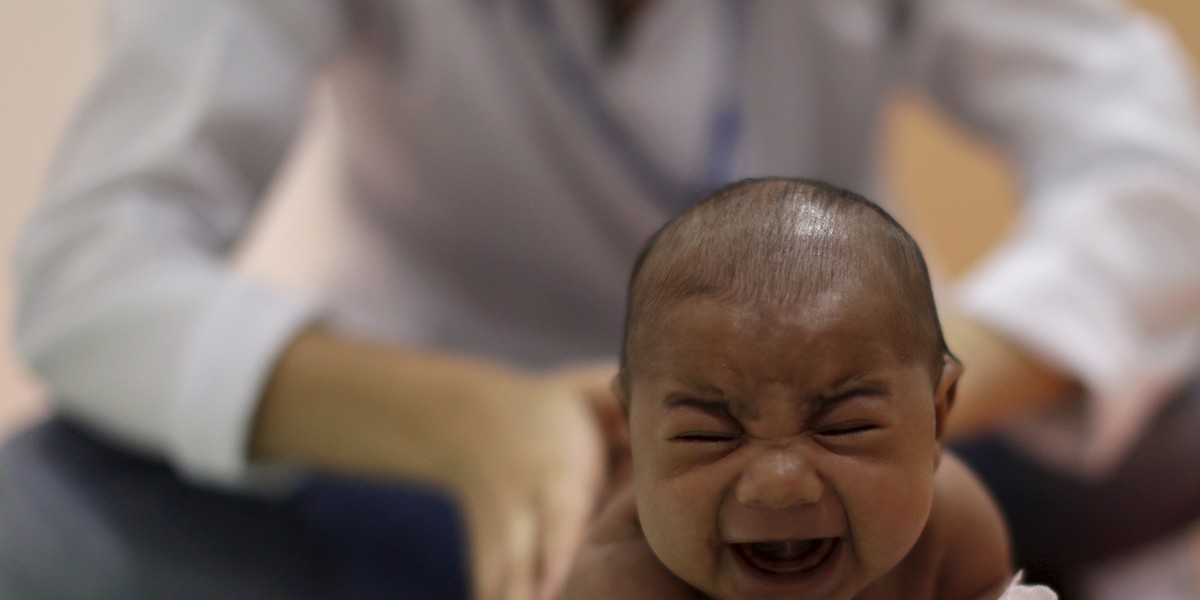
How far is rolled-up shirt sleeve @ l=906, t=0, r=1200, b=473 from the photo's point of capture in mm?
456

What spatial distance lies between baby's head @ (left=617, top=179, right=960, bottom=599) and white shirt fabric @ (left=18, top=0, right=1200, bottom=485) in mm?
266

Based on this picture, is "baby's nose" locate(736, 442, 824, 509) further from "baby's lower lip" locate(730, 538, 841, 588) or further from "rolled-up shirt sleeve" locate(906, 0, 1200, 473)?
"rolled-up shirt sleeve" locate(906, 0, 1200, 473)

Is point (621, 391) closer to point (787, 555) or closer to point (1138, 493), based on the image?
point (787, 555)

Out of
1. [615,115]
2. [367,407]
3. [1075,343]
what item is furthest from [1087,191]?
[367,407]

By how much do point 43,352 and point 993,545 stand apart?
40cm

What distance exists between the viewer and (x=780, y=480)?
179mm

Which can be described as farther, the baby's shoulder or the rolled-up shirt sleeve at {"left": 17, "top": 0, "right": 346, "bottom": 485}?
the rolled-up shirt sleeve at {"left": 17, "top": 0, "right": 346, "bottom": 485}

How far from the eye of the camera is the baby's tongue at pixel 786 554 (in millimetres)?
190

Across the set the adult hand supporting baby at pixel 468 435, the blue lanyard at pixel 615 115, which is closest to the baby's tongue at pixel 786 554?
the adult hand supporting baby at pixel 468 435

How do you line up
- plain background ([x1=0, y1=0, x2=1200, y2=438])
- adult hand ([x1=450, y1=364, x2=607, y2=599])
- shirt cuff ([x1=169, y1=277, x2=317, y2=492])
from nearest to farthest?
adult hand ([x1=450, y1=364, x2=607, y2=599]) < shirt cuff ([x1=169, y1=277, x2=317, y2=492]) < plain background ([x1=0, y1=0, x2=1200, y2=438])

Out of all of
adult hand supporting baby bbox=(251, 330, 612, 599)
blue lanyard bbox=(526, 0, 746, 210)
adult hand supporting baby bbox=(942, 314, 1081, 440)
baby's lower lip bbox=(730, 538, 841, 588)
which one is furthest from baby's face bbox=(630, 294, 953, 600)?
blue lanyard bbox=(526, 0, 746, 210)

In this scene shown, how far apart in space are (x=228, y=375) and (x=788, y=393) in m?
0.30

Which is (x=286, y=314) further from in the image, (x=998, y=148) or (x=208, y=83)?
(x=998, y=148)

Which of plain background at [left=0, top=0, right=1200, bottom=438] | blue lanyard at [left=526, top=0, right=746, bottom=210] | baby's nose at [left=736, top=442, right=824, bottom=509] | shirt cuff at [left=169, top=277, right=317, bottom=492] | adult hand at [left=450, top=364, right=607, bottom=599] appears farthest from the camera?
plain background at [left=0, top=0, right=1200, bottom=438]
